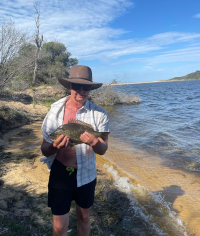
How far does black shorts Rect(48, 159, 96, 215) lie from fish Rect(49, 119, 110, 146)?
0.45 meters

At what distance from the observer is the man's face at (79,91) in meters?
2.75

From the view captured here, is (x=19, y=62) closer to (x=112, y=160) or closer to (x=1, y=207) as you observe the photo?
(x=112, y=160)

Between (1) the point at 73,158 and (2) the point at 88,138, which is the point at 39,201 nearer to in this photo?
(1) the point at 73,158

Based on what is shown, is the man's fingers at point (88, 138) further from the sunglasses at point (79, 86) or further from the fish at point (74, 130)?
the sunglasses at point (79, 86)

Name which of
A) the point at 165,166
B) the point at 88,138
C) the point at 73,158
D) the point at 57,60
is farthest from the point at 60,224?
the point at 57,60

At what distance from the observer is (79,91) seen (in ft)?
9.09

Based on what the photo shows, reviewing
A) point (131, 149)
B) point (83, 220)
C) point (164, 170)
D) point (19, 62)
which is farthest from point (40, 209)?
point (19, 62)

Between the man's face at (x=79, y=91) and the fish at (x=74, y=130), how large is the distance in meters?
0.35

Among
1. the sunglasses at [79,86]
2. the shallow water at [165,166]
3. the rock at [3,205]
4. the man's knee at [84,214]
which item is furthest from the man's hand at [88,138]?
the shallow water at [165,166]

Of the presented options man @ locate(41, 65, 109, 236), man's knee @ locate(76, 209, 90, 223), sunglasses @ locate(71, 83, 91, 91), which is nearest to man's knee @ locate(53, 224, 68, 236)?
man @ locate(41, 65, 109, 236)

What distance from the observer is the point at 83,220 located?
2.93 metres

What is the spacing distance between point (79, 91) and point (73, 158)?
94 cm

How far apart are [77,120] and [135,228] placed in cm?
282

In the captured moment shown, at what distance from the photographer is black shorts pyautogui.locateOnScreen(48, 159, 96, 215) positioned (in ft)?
8.77
